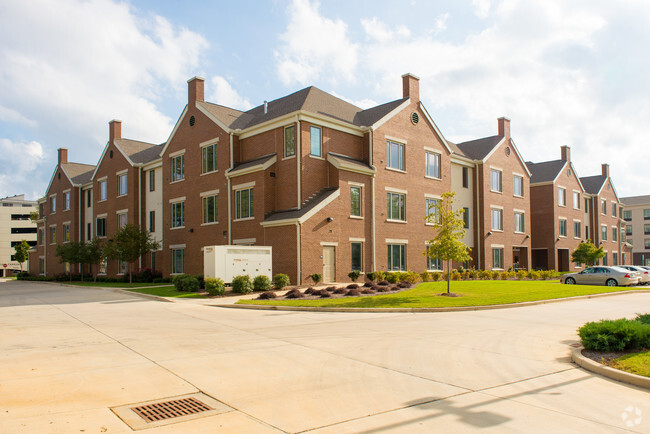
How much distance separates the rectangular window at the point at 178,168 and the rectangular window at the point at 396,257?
53.0 feet

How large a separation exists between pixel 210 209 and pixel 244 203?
4057mm

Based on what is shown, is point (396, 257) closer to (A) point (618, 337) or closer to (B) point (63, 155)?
(A) point (618, 337)

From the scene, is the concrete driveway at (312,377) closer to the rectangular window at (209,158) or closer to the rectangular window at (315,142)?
the rectangular window at (315,142)

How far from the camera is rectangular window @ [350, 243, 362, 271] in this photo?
29.1 metres

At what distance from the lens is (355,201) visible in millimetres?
29766

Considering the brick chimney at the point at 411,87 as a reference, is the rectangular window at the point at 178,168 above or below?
below

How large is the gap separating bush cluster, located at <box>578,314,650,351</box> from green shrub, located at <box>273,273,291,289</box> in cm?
1633

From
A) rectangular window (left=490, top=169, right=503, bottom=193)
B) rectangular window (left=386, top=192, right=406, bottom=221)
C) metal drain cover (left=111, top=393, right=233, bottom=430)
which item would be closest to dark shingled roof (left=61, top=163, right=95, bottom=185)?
rectangular window (left=386, top=192, right=406, bottom=221)

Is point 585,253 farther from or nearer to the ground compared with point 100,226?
nearer to the ground

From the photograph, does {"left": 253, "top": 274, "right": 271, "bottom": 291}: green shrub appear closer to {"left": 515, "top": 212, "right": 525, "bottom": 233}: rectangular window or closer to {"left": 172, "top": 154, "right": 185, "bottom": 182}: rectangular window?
{"left": 172, "top": 154, "right": 185, "bottom": 182}: rectangular window

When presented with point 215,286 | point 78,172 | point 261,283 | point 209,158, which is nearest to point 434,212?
point 261,283

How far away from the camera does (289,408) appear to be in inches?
244

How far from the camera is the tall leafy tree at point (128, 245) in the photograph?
35812 mm

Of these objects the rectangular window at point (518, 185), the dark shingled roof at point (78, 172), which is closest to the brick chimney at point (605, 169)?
the rectangular window at point (518, 185)
